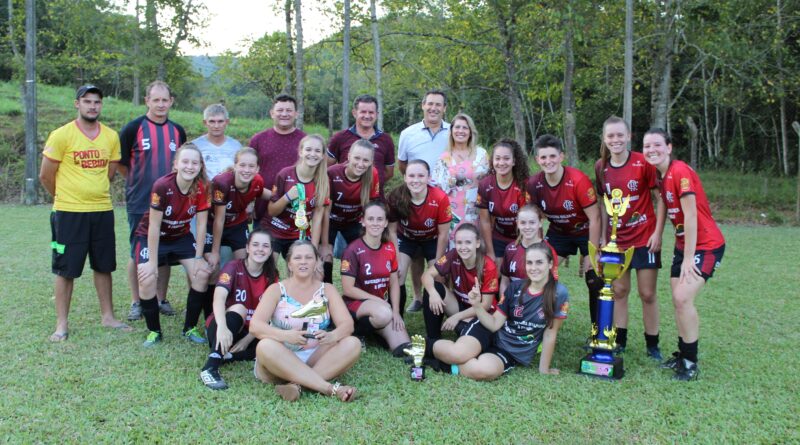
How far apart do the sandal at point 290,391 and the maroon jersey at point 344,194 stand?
1.86 metres

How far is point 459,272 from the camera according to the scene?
183 inches

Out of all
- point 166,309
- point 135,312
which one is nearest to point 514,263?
point 166,309

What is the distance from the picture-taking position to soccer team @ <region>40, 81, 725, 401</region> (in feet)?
13.1

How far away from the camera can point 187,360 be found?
420 cm

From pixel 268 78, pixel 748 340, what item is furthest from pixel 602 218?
pixel 268 78

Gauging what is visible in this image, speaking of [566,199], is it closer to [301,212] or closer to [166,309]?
[301,212]

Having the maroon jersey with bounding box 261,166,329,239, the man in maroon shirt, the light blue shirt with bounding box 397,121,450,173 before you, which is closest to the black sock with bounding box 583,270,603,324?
the light blue shirt with bounding box 397,121,450,173

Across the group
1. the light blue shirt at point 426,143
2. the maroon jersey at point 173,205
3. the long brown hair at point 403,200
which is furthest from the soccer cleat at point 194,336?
the light blue shirt at point 426,143

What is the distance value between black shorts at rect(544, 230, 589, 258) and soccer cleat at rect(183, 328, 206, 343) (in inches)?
113

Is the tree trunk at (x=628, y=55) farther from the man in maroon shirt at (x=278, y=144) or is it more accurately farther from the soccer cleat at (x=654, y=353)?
the man in maroon shirt at (x=278, y=144)

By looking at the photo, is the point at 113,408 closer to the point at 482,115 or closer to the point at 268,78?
the point at 268,78

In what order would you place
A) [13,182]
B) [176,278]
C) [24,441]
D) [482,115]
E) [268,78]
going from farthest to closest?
[482,115] < [268,78] < [13,182] < [176,278] < [24,441]

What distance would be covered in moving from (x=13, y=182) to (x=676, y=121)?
2208 cm

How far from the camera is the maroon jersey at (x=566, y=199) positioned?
15.1 feet
